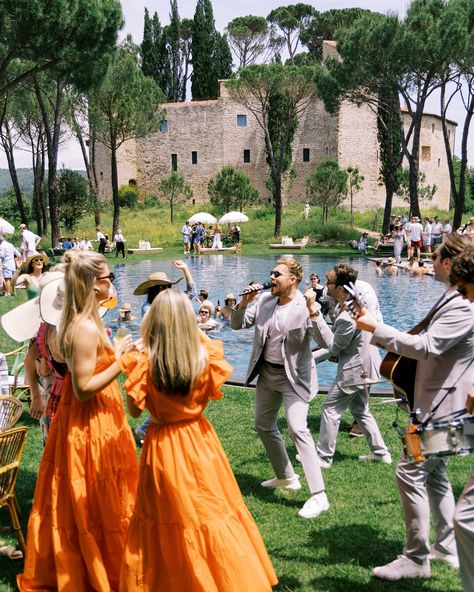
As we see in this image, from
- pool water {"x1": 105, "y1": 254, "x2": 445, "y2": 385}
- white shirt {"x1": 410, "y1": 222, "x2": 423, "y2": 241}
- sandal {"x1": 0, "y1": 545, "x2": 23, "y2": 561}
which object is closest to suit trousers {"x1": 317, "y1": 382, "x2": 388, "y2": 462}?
sandal {"x1": 0, "y1": 545, "x2": 23, "y2": 561}

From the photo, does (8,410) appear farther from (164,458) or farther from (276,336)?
(276,336)

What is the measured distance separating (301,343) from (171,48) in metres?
63.5

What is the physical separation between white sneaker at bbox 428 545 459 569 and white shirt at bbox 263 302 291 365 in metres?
1.55

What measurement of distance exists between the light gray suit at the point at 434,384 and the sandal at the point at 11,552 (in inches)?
88.8

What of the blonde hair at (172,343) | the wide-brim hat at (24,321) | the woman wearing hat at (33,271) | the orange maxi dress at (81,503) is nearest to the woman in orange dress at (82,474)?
the orange maxi dress at (81,503)

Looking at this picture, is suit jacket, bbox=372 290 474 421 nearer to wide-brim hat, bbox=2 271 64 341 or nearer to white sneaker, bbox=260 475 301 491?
white sneaker, bbox=260 475 301 491

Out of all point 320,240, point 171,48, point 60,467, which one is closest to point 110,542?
point 60,467

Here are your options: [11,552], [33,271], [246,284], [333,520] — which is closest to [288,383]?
[333,520]

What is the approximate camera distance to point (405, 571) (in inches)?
138

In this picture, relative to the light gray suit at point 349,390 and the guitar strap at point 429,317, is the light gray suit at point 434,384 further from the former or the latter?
the light gray suit at point 349,390

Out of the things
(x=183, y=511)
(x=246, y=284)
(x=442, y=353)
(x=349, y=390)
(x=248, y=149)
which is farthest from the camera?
(x=248, y=149)

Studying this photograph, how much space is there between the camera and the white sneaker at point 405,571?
3508 millimetres

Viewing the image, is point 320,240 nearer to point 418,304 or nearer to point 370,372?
point 418,304

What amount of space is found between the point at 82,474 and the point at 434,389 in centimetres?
185
